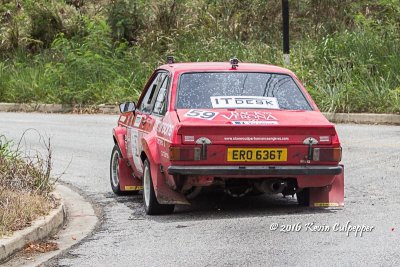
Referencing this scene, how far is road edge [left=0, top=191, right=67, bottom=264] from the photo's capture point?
8445 millimetres

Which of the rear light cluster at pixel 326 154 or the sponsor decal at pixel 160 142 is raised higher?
the sponsor decal at pixel 160 142

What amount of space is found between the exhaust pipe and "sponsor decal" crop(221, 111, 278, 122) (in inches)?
24.3

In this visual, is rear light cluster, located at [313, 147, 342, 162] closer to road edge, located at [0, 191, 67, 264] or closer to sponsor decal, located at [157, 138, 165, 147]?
sponsor decal, located at [157, 138, 165, 147]

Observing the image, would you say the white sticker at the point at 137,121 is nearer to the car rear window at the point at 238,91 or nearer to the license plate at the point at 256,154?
the car rear window at the point at 238,91

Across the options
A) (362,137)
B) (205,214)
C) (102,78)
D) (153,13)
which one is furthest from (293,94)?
(153,13)

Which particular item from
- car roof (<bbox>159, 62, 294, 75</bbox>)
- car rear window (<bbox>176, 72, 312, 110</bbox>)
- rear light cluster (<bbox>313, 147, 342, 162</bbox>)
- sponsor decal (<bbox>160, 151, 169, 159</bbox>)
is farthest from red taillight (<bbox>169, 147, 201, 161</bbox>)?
car roof (<bbox>159, 62, 294, 75</bbox>)

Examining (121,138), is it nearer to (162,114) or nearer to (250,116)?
(162,114)

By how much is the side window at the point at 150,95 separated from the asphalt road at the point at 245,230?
41.3 inches

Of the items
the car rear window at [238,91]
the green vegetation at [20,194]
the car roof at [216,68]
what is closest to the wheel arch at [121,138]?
the green vegetation at [20,194]

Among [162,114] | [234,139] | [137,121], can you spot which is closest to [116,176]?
[137,121]

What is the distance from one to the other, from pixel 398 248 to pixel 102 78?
18.3m

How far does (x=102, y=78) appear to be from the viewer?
26203 mm

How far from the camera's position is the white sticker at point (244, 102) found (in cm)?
1067

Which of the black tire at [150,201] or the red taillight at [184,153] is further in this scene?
the black tire at [150,201]
